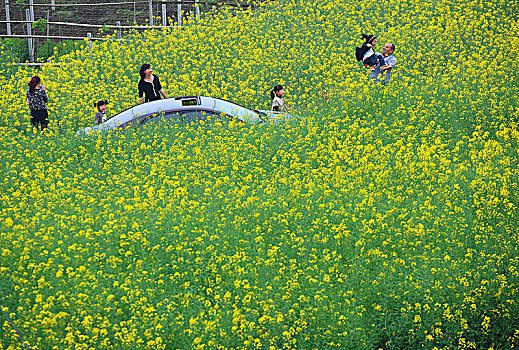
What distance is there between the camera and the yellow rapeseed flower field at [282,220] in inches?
261

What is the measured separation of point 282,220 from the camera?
27.1 ft

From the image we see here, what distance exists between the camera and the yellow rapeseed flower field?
21.8ft

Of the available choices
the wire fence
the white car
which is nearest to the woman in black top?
the white car

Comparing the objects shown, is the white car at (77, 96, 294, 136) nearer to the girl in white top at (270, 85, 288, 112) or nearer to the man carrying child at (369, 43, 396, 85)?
the girl in white top at (270, 85, 288, 112)

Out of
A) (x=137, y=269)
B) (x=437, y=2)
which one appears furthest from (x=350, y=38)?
(x=137, y=269)

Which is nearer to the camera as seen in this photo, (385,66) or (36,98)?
(36,98)

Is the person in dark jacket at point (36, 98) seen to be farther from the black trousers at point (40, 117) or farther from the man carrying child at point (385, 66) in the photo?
the man carrying child at point (385, 66)

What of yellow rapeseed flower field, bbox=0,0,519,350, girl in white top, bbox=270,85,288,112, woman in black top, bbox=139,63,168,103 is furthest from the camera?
girl in white top, bbox=270,85,288,112

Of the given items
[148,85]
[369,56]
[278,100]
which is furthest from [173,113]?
[369,56]

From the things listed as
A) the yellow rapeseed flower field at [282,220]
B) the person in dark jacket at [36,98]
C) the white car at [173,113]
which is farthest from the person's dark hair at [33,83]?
the white car at [173,113]

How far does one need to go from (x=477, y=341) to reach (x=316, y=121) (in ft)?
19.8

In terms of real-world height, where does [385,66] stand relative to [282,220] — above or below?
above

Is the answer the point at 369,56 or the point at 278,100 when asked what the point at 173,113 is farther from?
the point at 369,56

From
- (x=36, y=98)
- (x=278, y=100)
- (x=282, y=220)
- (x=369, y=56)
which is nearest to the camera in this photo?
(x=282, y=220)
